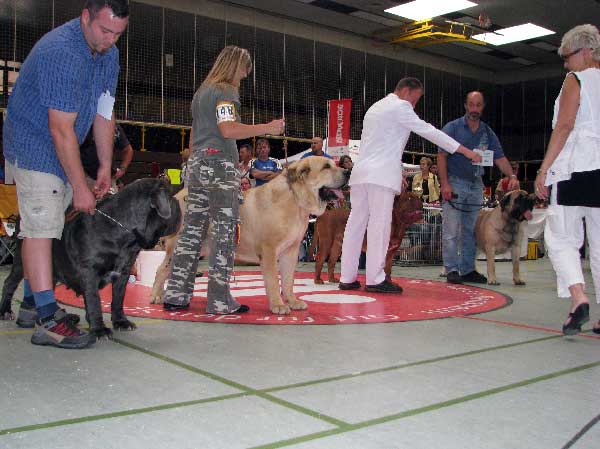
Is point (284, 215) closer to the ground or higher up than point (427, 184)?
closer to the ground

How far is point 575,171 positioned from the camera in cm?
324

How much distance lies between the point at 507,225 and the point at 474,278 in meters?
0.69

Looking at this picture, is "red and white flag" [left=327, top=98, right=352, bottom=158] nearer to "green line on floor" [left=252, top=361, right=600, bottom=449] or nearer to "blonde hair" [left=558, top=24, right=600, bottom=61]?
"blonde hair" [left=558, top=24, right=600, bottom=61]

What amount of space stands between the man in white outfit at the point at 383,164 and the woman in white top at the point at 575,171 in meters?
1.88

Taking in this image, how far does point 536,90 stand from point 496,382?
19.9 meters

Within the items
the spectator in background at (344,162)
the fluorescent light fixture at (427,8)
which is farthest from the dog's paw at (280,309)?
the fluorescent light fixture at (427,8)

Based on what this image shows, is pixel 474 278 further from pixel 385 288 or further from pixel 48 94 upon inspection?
pixel 48 94

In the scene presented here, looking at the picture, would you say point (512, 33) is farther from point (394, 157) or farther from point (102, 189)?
point (102, 189)

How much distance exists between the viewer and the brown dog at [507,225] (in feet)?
21.1

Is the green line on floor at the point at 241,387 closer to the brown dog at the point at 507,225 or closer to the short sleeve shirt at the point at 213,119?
the short sleeve shirt at the point at 213,119

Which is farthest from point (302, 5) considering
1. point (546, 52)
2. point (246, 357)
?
point (246, 357)

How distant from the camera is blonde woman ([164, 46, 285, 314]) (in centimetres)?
379

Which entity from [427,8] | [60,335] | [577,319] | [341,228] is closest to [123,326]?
[60,335]

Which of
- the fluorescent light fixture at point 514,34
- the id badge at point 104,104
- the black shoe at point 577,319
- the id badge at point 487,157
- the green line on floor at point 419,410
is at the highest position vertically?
the fluorescent light fixture at point 514,34
